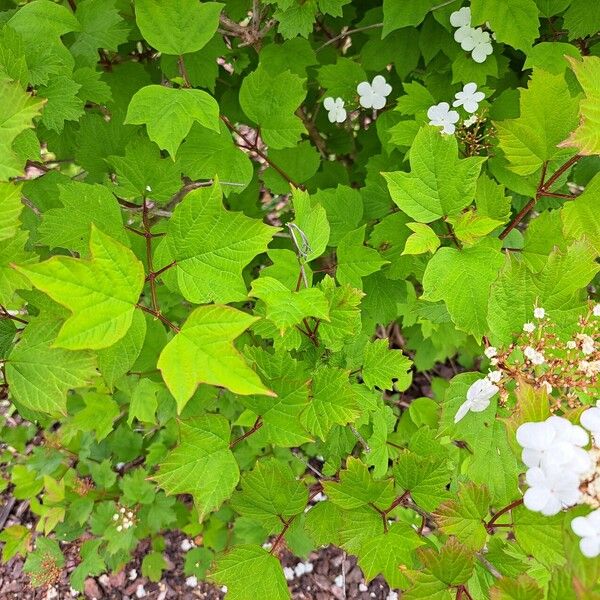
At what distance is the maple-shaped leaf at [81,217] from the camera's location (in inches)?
53.8

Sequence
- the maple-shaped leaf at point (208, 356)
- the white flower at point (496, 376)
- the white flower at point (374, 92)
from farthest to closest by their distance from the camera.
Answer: the white flower at point (374, 92), the white flower at point (496, 376), the maple-shaped leaf at point (208, 356)

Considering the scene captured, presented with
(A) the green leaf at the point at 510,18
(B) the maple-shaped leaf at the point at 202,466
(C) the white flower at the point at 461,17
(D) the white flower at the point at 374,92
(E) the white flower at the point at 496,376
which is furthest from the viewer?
(D) the white flower at the point at 374,92

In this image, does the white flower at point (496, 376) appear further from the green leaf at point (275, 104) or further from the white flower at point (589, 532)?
the green leaf at point (275, 104)

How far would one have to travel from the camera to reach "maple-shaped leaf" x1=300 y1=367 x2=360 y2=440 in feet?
4.07

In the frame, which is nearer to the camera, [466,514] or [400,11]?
[466,514]

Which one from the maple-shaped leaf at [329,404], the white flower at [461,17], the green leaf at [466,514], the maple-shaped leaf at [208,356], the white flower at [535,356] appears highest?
the white flower at [461,17]

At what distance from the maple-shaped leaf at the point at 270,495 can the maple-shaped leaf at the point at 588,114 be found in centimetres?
103

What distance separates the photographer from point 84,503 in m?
2.55

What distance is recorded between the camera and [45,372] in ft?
3.68

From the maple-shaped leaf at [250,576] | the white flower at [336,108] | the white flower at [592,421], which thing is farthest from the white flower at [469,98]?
the maple-shaped leaf at [250,576]

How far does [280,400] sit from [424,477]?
416mm

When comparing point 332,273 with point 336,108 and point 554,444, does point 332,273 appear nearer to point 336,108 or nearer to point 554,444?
point 336,108

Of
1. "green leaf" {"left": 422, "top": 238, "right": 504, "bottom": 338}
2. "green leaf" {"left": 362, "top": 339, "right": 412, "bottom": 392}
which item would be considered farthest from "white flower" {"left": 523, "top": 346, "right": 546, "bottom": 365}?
"green leaf" {"left": 362, "top": 339, "right": 412, "bottom": 392}

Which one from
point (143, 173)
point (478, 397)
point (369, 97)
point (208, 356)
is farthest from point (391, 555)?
point (369, 97)
